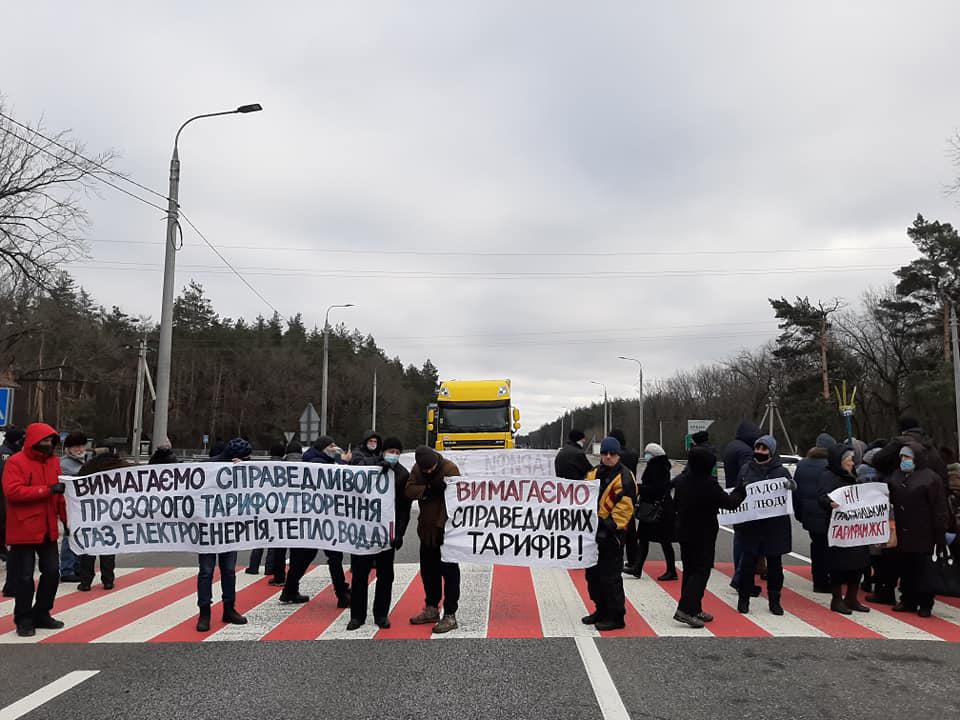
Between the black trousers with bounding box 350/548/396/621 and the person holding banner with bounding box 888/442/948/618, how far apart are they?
559 centimetres

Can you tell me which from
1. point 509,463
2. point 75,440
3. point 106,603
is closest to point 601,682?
point 106,603

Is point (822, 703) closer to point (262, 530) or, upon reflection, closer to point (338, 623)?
point (338, 623)

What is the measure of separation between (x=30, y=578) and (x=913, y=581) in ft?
30.2

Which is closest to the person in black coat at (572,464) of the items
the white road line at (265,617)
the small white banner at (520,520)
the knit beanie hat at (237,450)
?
the small white banner at (520,520)

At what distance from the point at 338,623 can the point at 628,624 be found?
9.64 feet

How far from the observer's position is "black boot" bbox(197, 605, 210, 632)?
7.82 meters

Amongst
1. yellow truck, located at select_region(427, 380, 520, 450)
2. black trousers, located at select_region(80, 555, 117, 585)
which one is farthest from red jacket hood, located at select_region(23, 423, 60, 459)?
yellow truck, located at select_region(427, 380, 520, 450)

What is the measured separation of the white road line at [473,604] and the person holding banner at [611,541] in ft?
3.59

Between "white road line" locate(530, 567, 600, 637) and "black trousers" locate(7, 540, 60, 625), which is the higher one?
"black trousers" locate(7, 540, 60, 625)

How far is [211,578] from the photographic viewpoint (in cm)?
809

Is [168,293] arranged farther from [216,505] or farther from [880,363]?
[880,363]

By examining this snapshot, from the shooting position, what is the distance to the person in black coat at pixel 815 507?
31.9ft

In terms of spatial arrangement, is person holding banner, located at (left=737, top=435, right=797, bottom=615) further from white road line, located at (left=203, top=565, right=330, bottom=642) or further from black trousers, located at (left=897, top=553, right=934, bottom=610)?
white road line, located at (left=203, top=565, right=330, bottom=642)

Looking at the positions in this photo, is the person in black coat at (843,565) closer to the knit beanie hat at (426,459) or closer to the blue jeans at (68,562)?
the knit beanie hat at (426,459)
